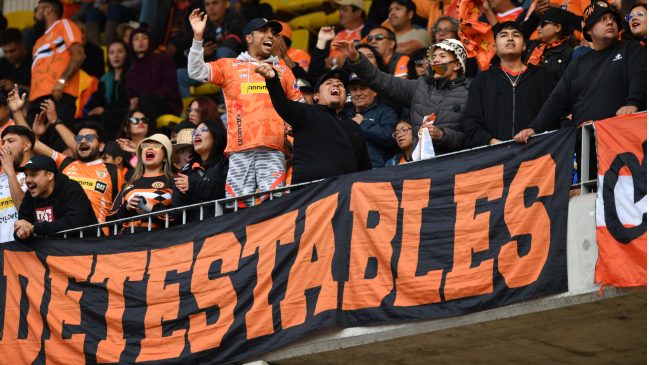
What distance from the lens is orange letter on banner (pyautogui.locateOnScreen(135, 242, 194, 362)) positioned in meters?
7.35

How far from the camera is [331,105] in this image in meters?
7.48

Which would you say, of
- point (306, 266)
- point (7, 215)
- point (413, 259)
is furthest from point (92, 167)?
point (413, 259)

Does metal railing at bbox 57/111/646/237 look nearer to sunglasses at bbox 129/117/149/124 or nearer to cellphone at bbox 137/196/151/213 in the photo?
cellphone at bbox 137/196/151/213

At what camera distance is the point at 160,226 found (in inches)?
319

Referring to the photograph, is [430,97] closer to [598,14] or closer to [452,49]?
[452,49]

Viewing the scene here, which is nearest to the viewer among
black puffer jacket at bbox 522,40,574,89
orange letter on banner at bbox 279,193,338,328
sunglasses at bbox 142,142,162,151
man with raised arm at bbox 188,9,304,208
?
orange letter on banner at bbox 279,193,338,328

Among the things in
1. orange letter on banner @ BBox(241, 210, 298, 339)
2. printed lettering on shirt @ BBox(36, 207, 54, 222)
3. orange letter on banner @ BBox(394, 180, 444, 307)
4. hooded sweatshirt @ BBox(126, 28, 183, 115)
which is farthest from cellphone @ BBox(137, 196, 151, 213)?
hooded sweatshirt @ BBox(126, 28, 183, 115)

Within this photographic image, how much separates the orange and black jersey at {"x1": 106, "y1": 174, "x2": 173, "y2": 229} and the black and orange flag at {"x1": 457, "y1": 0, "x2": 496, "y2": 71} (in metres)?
3.10

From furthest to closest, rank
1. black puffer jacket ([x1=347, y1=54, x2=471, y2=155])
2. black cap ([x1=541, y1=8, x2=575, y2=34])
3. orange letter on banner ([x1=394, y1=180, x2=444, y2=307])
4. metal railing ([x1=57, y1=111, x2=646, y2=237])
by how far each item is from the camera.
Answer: black cap ([x1=541, y1=8, x2=575, y2=34])
black puffer jacket ([x1=347, y1=54, x2=471, y2=155])
orange letter on banner ([x1=394, y1=180, x2=444, y2=307])
metal railing ([x1=57, y1=111, x2=646, y2=237])

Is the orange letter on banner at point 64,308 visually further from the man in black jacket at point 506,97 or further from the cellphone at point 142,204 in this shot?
the man in black jacket at point 506,97

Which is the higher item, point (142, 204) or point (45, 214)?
point (142, 204)

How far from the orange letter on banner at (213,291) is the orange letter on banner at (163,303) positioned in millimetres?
121

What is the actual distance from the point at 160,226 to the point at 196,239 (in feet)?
2.41

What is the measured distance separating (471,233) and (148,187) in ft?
11.2
